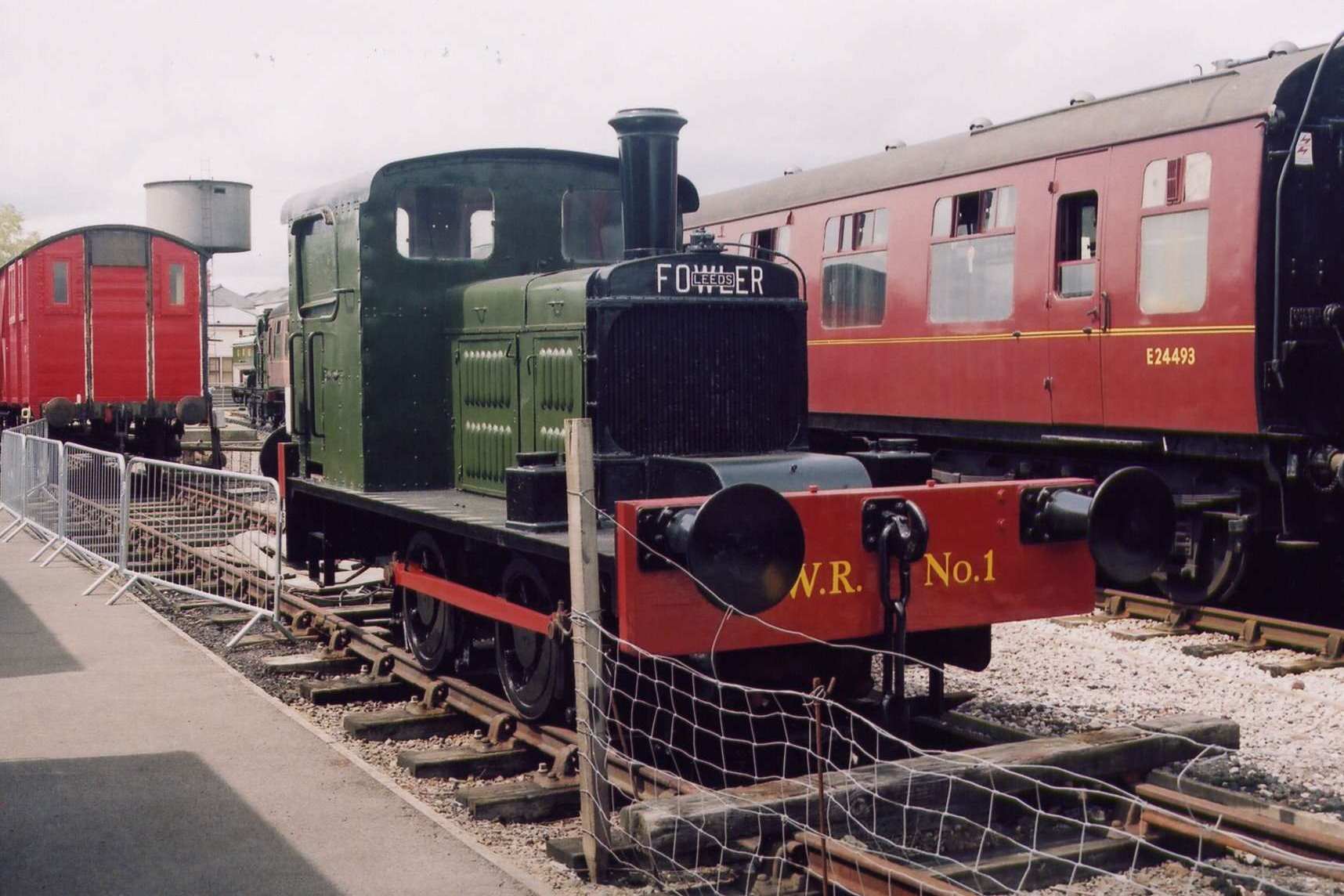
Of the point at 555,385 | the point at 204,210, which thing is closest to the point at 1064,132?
the point at 555,385

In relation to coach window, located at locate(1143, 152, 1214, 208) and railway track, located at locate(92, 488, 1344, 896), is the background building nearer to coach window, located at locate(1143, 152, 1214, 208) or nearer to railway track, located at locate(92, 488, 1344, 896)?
railway track, located at locate(92, 488, 1344, 896)

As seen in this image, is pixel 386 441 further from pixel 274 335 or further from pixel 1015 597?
pixel 274 335

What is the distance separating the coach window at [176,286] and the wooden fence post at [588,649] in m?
18.2

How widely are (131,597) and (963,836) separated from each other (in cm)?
754

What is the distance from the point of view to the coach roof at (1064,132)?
9.16 m

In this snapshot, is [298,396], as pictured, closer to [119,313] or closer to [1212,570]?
[1212,570]

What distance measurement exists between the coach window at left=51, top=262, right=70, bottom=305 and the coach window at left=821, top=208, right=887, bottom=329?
41.6 feet

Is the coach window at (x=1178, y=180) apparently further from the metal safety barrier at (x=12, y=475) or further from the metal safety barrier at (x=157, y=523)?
the metal safety barrier at (x=12, y=475)

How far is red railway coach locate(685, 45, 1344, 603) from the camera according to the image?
353 inches

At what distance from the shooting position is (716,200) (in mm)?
15633

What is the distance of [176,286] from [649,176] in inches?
655

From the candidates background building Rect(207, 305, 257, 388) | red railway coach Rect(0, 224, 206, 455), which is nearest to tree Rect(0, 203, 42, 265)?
background building Rect(207, 305, 257, 388)

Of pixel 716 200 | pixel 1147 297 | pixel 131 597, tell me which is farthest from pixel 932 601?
pixel 716 200

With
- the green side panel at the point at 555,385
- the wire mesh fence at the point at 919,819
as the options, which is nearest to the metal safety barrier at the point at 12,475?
the green side panel at the point at 555,385
